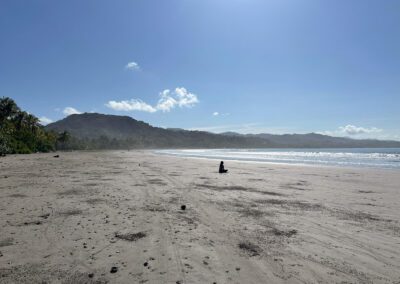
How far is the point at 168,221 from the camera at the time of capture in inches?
351

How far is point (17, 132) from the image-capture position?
3078 inches

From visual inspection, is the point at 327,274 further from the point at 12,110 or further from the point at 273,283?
the point at 12,110

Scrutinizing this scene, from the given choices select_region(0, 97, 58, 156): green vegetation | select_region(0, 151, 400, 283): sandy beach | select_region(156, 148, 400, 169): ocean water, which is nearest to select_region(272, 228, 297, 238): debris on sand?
select_region(0, 151, 400, 283): sandy beach

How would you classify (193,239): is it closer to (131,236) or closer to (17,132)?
(131,236)

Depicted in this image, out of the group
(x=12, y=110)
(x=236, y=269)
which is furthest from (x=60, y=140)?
(x=236, y=269)

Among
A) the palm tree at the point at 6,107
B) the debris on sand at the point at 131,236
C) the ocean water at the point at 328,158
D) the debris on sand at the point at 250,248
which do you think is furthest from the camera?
the palm tree at the point at 6,107

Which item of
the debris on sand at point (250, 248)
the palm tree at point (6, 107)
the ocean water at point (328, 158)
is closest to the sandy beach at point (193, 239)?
the debris on sand at point (250, 248)

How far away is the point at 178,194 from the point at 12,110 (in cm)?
8274

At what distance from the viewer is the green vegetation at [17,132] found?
63.1 m

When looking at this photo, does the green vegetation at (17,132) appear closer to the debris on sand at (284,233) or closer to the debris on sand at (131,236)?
the debris on sand at (131,236)

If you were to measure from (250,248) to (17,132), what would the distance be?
85620 mm

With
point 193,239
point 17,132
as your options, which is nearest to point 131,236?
point 193,239

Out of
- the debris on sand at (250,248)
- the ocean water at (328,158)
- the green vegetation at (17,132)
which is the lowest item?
the debris on sand at (250,248)

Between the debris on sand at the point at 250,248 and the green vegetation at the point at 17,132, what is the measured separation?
5778cm
